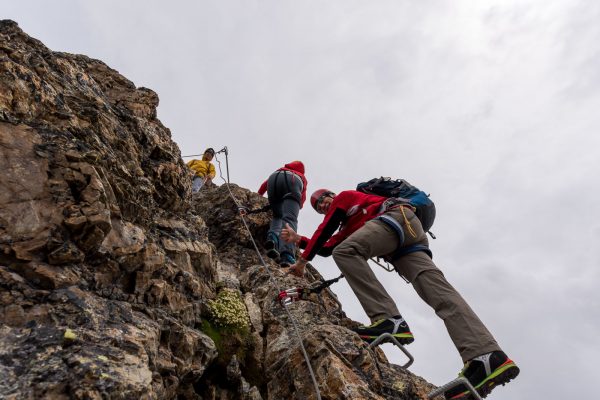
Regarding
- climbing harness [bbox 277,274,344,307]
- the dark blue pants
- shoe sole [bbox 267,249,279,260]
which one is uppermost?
the dark blue pants

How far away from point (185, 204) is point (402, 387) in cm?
562

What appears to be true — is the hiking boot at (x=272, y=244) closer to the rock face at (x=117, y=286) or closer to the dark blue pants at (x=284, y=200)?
the dark blue pants at (x=284, y=200)

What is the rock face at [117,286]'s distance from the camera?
4.44 m

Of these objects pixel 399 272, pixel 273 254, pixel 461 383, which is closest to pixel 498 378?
pixel 461 383

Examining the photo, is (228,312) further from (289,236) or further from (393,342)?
(393,342)

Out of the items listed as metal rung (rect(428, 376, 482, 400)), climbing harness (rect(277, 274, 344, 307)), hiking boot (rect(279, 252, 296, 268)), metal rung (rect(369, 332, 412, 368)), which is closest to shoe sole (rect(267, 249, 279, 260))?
hiking boot (rect(279, 252, 296, 268))

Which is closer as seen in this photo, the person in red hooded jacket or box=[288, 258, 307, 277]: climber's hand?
box=[288, 258, 307, 277]: climber's hand

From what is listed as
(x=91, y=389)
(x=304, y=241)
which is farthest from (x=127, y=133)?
(x=91, y=389)

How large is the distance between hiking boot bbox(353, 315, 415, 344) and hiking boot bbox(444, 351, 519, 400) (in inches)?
48.5

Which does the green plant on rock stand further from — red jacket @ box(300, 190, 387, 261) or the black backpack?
the black backpack

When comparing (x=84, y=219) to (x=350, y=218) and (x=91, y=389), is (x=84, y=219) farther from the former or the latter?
(x=350, y=218)

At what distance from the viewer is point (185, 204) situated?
9.59 m

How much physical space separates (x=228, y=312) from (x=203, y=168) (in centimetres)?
1148

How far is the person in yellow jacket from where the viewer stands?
17.9 meters
